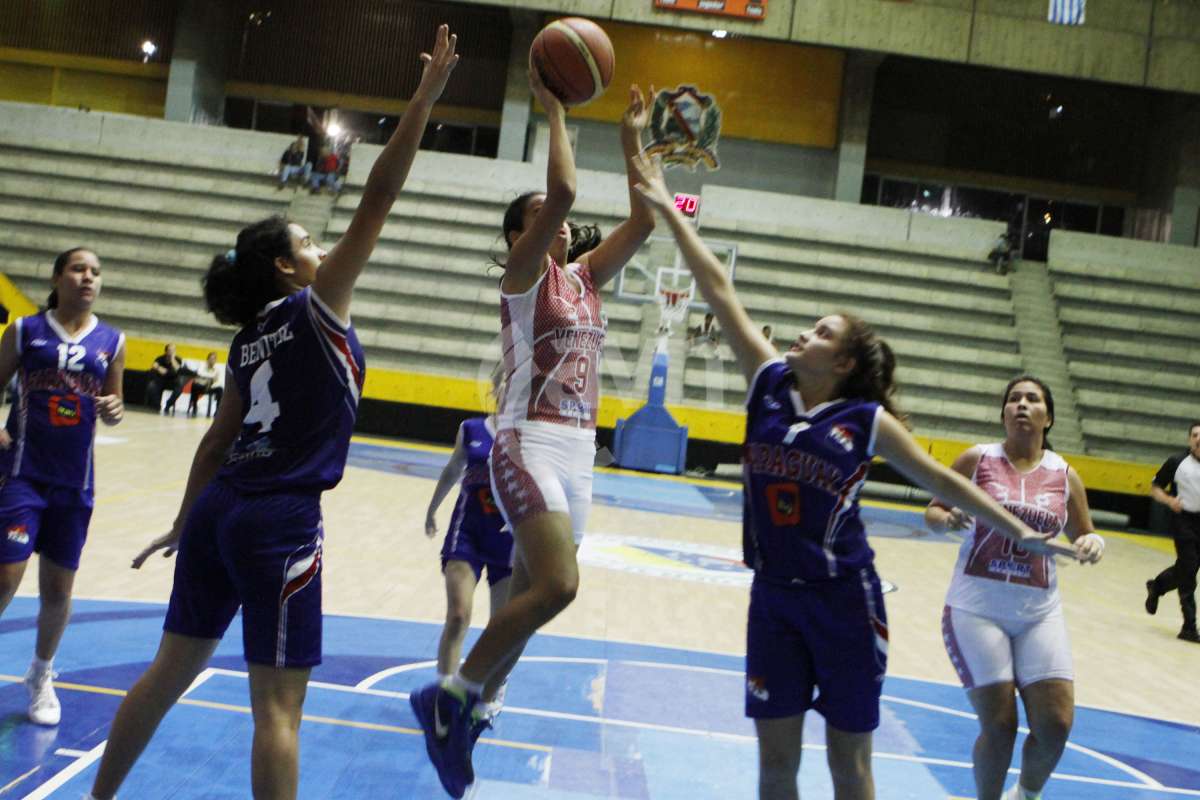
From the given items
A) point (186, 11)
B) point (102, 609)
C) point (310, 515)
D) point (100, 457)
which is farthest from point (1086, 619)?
point (186, 11)

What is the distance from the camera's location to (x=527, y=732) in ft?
15.5

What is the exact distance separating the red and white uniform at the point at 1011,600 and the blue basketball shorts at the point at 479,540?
1.84 m

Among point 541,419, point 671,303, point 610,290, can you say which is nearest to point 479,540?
point 541,419

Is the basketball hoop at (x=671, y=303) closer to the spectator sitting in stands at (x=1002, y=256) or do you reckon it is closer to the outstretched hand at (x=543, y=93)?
the spectator sitting in stands at (x=1002, y=256)

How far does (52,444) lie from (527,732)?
2.21 meters

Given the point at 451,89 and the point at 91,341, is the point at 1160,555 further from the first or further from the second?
the point at 451,89

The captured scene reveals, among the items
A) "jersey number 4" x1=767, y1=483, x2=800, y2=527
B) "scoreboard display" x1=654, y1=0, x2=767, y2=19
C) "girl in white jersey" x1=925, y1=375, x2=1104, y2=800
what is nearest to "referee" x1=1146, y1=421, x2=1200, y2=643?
"girl in white jersey" x1=925, y1=375, x2=1104, y2=800

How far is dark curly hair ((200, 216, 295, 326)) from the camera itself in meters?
3.02

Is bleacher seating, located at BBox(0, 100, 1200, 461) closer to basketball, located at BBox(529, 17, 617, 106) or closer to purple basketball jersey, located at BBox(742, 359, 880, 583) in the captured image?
basketball, located at BBox(529, 17, 617, 106)

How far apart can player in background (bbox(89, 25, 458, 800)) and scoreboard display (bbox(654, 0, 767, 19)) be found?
20561 millimetres

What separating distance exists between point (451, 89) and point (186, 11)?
5.83 m

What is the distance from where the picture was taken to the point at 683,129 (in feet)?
71.2

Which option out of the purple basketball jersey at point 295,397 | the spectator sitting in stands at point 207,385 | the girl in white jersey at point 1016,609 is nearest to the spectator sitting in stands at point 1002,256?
the spectator sitting in stands at point 207,385

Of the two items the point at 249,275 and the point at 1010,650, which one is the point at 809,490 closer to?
the point at 1010,650
